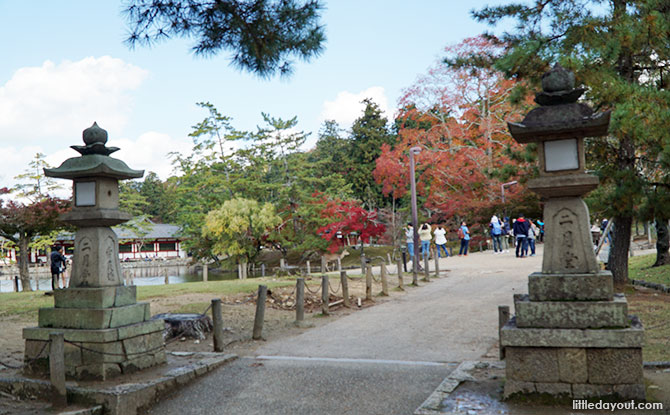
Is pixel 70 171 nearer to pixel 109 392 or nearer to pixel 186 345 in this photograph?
pixel 109 392

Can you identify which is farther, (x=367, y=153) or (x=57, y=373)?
(x=367, y=153)

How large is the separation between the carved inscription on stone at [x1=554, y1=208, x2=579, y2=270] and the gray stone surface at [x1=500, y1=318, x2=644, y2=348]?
1.93 feet

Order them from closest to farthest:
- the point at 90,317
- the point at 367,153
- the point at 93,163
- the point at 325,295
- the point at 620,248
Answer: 1. the point at 90,317
2. the point at 93,163
3. the point at 325,295
4. the point at 620,248
5. the point at 367,153

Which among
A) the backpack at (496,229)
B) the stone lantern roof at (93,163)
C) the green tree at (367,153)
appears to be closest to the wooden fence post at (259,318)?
the stone lantern roof at (93,163)

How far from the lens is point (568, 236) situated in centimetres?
445

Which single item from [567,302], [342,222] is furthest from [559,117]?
[342,222]

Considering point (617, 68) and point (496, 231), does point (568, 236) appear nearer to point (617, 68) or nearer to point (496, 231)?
point (617, 68)

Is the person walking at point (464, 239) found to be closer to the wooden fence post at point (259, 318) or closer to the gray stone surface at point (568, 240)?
the wooden fence post at point (259, 318)

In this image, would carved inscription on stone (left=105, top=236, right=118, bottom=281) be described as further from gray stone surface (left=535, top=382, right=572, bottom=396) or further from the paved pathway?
gray stone surface (left=535, top=382, right=572, bottom=396)

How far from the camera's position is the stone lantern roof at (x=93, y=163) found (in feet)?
18.6

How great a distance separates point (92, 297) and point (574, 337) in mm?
4830

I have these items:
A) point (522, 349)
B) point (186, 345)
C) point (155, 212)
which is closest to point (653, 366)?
point (522, 349)

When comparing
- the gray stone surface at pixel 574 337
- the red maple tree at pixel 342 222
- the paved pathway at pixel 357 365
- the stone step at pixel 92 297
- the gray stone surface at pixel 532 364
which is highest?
the red maple tree at pixel 342 222

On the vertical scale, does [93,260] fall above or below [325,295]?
above
